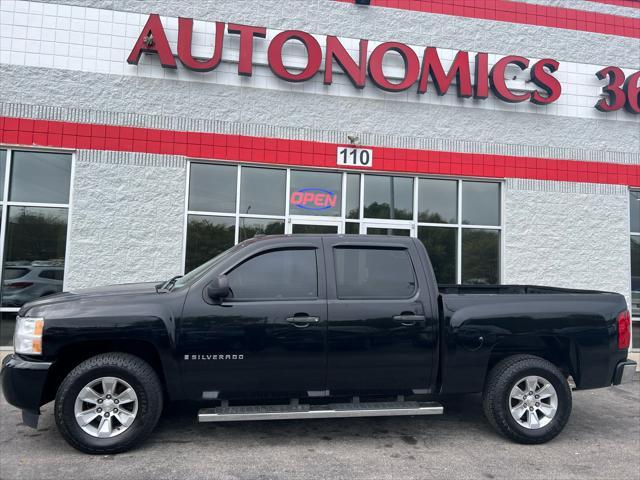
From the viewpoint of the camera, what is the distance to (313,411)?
4.53 meters

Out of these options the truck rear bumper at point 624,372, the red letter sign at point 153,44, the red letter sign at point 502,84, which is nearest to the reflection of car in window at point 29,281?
the red letter sign at point 153,44

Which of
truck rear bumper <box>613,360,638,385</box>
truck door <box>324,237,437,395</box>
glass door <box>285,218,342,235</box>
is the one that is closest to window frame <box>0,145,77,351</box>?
glass door <box>285,218,342,235</box>

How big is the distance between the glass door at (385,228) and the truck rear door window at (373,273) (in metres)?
4.63

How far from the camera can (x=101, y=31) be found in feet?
29.2

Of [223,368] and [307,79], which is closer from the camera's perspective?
[223,368]

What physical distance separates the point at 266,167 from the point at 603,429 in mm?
6700

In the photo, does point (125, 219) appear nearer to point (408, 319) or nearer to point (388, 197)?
point (388, 197)

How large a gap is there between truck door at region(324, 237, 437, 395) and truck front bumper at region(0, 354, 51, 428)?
97.9 inches

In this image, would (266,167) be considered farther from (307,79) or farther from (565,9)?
(565,9)

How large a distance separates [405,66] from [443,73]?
2.49 feet

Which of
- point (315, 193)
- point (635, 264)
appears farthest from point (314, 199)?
point (635, 264)

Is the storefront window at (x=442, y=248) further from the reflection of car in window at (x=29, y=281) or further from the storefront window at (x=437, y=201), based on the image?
the reflection of car in window at (x=29, y=281)

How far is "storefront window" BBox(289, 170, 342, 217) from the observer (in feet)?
31.2

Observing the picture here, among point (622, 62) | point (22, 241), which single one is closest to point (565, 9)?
point (622, 62)
